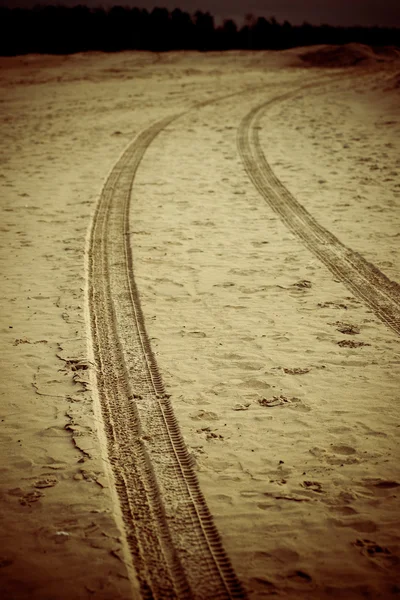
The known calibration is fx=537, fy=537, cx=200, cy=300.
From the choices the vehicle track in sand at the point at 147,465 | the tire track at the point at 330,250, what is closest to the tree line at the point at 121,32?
the tire track at the point at 330,250

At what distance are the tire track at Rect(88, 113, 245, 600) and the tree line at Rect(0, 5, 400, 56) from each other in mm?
39696

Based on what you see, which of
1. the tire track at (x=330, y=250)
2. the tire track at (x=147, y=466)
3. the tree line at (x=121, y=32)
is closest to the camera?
the tire track at (x=147, y=466)

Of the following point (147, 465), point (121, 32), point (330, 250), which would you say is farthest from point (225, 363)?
point (121, 32)

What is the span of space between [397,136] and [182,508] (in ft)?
41.9

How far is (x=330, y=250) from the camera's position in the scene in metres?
7.85

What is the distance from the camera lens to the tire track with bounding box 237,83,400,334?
6477 mm

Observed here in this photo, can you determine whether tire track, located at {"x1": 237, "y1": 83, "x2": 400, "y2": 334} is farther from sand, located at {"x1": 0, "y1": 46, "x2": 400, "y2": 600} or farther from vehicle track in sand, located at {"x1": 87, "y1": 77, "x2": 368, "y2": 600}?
vehicle track in sand, located at {"x1": 87, "y1": 77, "x2": 368, "y2": 600}

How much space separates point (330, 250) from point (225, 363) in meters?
3.26

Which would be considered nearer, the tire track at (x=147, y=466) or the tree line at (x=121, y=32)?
the tire track at (x=147, y=466)

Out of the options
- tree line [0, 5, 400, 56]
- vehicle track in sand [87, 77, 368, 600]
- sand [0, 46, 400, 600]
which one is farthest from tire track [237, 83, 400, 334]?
tree line [0, 5, 400, 56]

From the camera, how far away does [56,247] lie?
8.01 meters

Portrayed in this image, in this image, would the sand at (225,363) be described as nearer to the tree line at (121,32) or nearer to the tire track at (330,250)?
the tire track at (330,250)

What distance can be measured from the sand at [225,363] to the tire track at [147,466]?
0.04 m

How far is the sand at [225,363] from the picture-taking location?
3.49 metres
